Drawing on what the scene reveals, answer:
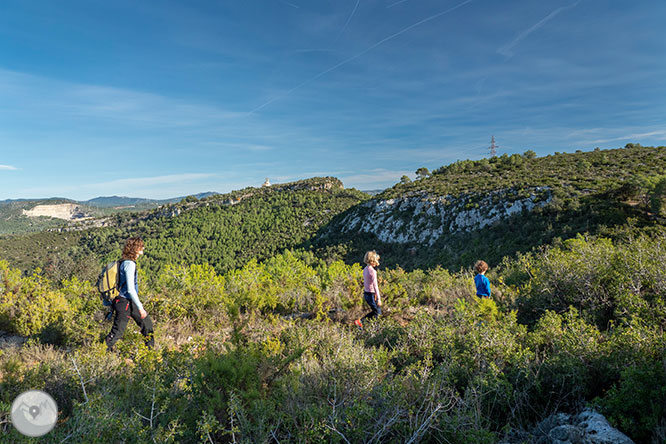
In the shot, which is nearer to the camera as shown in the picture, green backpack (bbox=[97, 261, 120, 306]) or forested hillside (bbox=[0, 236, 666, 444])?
forested hillside (bbox=[0, 236, 666, 444])

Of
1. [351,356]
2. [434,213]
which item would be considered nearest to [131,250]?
[351,356]

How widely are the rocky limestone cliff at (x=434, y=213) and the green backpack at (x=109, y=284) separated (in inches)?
1170

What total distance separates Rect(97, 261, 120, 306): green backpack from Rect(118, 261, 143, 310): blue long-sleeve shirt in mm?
57

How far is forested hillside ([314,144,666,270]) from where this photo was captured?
1908 centimetres

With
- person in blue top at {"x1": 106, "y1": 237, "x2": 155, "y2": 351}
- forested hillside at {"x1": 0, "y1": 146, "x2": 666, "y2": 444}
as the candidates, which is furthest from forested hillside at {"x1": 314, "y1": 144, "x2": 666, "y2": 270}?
person in blue top at {"x1": 106, "y1": 237, "x2": 155, "y2": 351}

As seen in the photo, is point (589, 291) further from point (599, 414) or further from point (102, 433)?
point (102, 433)

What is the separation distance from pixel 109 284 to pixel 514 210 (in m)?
30.4

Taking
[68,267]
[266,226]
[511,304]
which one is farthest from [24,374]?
[266,226]

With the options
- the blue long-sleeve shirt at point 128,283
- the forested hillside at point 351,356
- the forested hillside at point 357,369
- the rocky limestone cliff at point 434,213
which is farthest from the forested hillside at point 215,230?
the blue long-sleeve shirt at point 128,283

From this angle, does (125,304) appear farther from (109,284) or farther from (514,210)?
(514,210)

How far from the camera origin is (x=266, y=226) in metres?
76.8

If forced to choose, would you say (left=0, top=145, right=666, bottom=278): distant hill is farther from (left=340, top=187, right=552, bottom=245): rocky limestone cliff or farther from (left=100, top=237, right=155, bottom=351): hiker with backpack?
(left=100, top=237, right=155, bottom=351): hiker with backpack

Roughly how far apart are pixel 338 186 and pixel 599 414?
10235 cm

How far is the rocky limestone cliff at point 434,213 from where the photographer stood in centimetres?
2742
